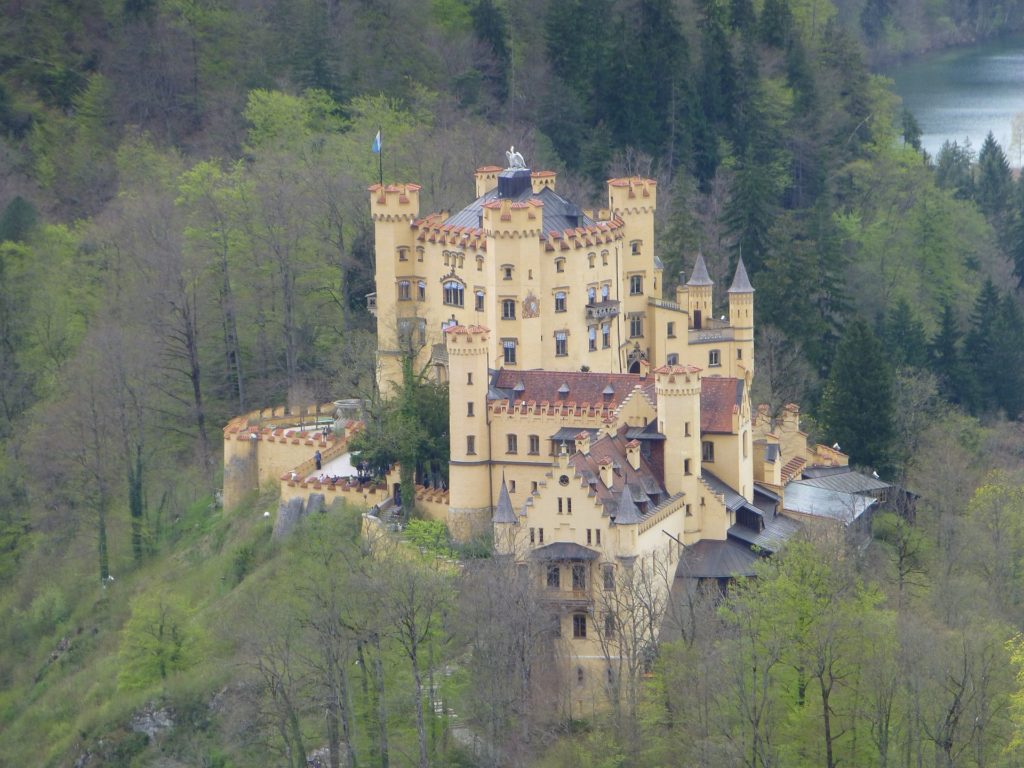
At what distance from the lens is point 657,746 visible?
8006 cm

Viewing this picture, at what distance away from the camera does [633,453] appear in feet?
281

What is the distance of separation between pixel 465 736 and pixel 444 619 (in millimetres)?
3359

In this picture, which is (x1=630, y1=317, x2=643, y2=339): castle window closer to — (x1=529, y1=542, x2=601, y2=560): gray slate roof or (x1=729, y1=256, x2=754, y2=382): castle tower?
(x1=729, y1=256, x2=754, y2=382): castle tower

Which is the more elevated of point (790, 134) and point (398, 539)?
point (790, 134)

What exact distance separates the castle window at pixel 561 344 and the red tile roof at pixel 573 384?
525cm

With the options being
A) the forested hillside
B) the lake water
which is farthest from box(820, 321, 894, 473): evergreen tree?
the lake water

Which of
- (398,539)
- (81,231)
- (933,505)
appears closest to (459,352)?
(398,539)

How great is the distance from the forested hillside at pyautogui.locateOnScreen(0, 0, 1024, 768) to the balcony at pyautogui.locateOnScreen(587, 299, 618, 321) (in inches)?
302

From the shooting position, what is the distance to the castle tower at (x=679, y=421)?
85.8 m

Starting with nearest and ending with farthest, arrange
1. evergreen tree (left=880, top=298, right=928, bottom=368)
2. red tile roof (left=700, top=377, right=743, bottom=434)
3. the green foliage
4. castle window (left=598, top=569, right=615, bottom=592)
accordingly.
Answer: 1. castle window (left=598, top=569, right=615, bottom=592)
2. red tile roof (left=700, top=377, right=743, bottom=434)
3. the green foliage
4. evergreen tree (left=880, top=298, right=928, bottom=368)

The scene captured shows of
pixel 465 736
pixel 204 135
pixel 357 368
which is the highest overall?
pixel 204 135

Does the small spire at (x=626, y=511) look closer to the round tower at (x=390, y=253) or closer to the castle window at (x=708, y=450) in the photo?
the castle window at (x=708, y=450)

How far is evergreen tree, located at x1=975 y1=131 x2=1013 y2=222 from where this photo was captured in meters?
146

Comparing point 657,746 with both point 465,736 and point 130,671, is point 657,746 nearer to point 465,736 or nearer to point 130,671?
point 465,736
